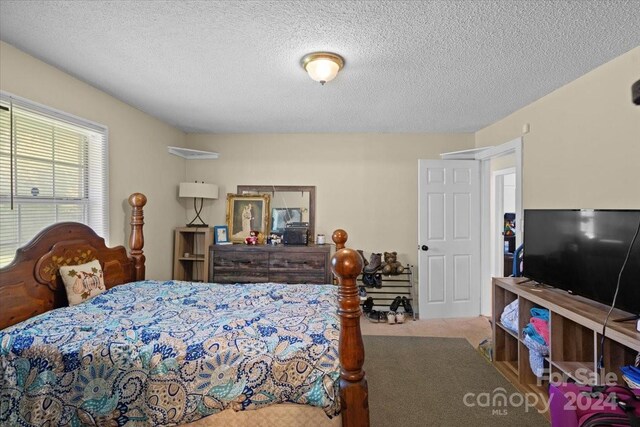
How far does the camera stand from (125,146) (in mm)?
3156

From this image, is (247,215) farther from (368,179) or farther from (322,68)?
(322,68)

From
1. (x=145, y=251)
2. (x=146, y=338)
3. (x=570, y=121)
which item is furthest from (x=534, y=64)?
(x=145, y=251)

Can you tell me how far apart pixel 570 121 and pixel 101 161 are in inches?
157

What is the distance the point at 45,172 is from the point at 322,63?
2.20m

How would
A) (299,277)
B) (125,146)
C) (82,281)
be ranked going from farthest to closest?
(299,277), (125,146), (82,281)

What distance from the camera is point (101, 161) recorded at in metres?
2.84

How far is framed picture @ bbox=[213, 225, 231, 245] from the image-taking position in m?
4.13

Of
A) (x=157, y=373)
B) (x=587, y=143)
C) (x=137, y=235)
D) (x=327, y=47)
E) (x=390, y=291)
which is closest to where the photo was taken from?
(x=157, y=373)

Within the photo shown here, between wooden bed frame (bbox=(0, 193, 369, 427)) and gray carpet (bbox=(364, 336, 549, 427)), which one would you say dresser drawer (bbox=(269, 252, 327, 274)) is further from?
wooden bed frame (bbox=(0, 193, 369, 427))

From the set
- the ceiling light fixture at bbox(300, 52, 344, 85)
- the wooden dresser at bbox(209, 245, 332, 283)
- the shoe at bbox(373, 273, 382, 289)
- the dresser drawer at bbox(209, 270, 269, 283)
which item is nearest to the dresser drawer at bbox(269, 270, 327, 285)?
the wooden dresser at bbox(209, 245, 332, 283)

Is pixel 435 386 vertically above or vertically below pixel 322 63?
below

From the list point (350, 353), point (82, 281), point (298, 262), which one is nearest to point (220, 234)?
point (298, 262)

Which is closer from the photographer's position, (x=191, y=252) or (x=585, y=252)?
(x=585, y=252)

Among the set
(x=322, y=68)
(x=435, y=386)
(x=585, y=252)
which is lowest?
(x=435, y=386)
